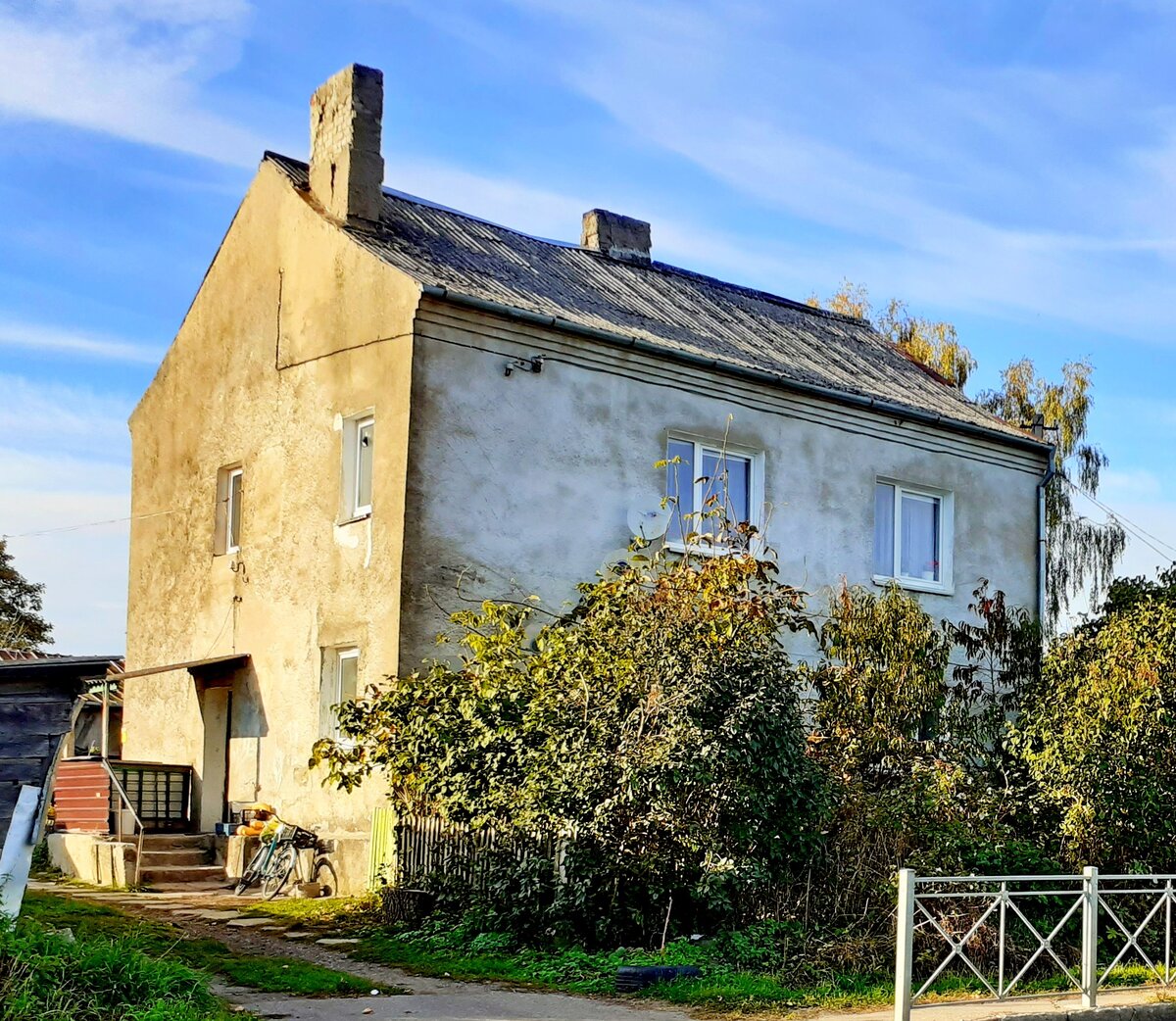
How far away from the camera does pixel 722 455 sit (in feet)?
58.6

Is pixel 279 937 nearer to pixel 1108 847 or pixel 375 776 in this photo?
pixel 375 776

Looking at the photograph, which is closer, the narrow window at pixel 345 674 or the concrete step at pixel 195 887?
the concrete step at pixel 195 887

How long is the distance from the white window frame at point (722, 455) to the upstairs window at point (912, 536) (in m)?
2.23

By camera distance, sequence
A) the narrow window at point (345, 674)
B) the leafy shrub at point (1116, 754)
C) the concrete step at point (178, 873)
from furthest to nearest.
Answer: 1. the concrete step at point (178, 873)
2. the narrow window at point (345, 674)
3. the leafy shrub at point (1116, 754)

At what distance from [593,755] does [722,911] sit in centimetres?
165

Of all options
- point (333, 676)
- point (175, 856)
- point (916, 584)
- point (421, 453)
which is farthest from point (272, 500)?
point (916, 584)

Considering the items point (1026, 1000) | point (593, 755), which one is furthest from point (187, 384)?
point (1026, 1000)

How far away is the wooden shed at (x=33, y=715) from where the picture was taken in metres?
8.90

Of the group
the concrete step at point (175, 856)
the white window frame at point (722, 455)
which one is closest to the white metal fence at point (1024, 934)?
the white window frame at point (722, 455)

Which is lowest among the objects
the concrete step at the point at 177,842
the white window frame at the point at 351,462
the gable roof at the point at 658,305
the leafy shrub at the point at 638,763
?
the concrete step at the point at 177,842

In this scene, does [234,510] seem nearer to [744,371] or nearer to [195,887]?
[195,887]

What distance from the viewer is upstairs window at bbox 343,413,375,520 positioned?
1667 centimetres

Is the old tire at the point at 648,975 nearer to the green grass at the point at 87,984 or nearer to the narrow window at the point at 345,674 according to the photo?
the green grass at the point at 87,984

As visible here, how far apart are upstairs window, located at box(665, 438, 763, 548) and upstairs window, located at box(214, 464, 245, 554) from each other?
19.2 ft
